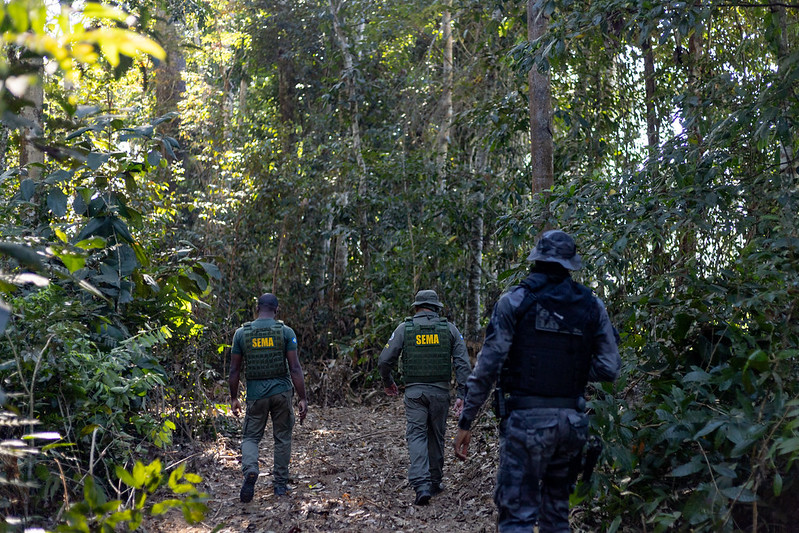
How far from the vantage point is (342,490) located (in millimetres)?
7504

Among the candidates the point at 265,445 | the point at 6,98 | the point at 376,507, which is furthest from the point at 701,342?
the point at 265,445

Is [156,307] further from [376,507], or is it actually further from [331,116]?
[331,116]

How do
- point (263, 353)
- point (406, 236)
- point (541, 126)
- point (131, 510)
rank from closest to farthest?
point (131, 510) → point (263, 353) → point (541, 126) → point (406, 236)

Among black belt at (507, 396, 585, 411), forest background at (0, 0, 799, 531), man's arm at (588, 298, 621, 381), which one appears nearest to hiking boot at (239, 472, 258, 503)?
forest background at (0, 0, 799, 531)

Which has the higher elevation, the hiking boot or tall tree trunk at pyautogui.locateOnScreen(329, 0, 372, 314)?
tall tree trunk at pyautogui.locateOnScreen(329, 0, 372, 314)

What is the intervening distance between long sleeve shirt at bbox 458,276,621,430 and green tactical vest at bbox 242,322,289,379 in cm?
294

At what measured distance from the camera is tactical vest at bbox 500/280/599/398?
4289 millimetres

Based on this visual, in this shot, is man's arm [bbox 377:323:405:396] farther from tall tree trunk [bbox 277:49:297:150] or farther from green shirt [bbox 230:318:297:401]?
tall tree trunk [bbox 277:49:297:150]

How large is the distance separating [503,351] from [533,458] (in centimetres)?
63

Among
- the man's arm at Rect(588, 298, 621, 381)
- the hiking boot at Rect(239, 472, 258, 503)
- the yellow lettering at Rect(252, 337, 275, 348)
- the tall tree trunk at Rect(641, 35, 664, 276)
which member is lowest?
the hiking boot at Rect(239, 472, 258, 503)

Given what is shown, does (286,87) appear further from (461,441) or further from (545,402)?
(545,402)

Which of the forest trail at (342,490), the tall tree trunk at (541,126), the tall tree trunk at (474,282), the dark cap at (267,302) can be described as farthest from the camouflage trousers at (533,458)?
the tall tree trunk at (474,282)

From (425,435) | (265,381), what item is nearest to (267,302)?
(265,381)

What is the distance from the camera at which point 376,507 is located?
22.4 feet
